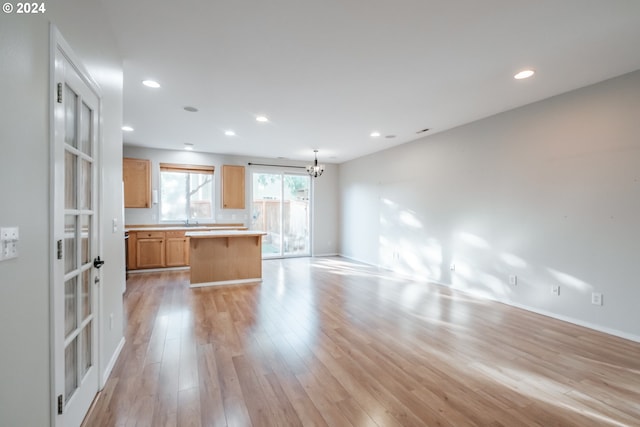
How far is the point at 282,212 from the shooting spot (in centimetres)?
804

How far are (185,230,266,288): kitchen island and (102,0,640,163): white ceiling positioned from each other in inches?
80.3

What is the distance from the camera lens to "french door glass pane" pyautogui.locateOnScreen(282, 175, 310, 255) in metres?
8.12

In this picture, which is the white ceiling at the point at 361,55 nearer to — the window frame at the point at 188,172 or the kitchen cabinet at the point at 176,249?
the window frame at the point at 188,172

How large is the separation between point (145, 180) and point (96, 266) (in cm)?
522

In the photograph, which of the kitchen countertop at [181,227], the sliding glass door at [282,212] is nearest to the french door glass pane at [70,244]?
the kitchen countertop at [181,227]

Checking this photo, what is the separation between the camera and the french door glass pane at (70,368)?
1.56m

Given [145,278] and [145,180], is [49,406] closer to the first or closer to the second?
[145,278]

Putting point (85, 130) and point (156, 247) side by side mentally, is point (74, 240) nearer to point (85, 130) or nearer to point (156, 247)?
point (85, 130)

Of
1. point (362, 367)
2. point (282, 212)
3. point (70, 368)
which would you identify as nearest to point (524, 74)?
point (362, 367)

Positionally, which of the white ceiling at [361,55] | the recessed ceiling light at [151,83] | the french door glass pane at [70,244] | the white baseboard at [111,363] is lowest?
the white baseboard at [111,363]

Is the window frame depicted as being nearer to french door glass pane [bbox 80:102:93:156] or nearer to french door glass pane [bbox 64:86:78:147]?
french door glass pane [bbox 80:102:93:156]

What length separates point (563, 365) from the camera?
8.09ft

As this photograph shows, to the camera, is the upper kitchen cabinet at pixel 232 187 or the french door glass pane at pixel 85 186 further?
the upper kitchen cabinet at pixel 232 187

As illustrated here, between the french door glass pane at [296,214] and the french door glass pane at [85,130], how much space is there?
6164 millimetres
